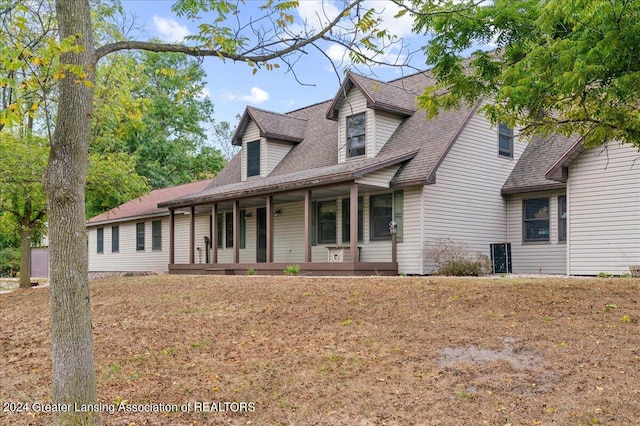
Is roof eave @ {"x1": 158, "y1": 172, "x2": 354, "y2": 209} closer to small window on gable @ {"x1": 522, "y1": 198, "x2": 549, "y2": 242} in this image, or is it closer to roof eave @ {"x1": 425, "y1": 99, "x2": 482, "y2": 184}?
roof eave @ {"x1": 425, "y1": 99, "x2": 482, "y2": 184}

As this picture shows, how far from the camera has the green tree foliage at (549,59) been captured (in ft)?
23.0

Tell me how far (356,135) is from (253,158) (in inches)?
207

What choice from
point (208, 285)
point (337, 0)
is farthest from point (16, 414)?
point (208, 285)

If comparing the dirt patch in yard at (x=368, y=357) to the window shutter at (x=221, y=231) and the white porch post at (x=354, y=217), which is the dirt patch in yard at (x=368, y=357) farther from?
the window shutter at (x=221, y=231)

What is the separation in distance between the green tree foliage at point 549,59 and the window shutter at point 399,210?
637 centimetres

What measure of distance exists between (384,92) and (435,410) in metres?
14.0

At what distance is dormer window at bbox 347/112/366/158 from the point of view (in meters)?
18.2

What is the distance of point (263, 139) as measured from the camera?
21.8 metres

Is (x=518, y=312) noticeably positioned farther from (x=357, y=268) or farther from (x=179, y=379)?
(x=357, y=268)

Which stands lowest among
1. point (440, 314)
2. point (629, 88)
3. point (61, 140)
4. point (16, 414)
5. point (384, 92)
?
point (16, 414)

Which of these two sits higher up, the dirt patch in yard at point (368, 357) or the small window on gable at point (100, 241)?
the small window on gable at point (100, 241)

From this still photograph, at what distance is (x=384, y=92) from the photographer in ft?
60.6

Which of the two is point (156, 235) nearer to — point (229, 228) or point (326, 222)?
point (229, 228)

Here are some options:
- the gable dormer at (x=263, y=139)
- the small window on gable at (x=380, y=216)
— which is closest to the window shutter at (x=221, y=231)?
the gable dormer at (x=263, y=139)
